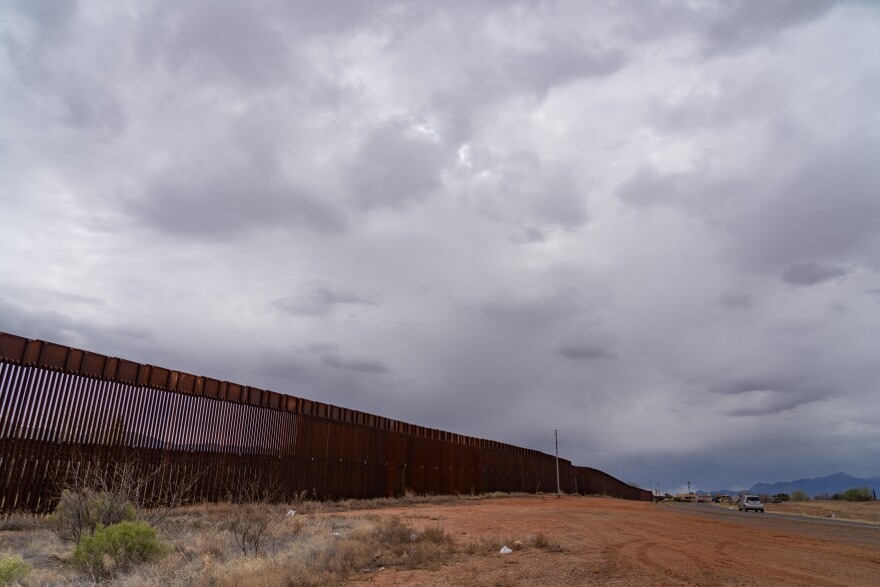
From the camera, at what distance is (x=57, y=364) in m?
16.3

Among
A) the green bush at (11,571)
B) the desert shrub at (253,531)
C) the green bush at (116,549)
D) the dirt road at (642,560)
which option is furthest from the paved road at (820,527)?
the green bush at (11,571)

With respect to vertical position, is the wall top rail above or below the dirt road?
above

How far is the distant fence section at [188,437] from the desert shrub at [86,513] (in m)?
1.88

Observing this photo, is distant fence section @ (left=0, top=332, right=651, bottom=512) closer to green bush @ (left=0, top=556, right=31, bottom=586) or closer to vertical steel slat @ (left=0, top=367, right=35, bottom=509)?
vertical steel slat @ (left=0, top=367, right=35, bottom=509)

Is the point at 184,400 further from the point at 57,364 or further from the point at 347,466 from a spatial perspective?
the point at 347,466

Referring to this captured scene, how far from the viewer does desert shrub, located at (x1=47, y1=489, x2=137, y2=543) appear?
516 inches

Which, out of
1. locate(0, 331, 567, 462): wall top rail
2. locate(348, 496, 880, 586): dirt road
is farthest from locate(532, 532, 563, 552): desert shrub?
locate(0, 331, 567, 462): wall top rail

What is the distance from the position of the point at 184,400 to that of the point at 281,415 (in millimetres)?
5405

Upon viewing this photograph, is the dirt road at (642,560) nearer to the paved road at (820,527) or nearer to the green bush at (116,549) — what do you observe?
the paved road at (820,527)

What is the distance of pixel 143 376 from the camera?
61.5ft

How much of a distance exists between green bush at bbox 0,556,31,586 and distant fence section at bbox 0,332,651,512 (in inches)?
277

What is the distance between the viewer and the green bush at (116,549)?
33.9 ft

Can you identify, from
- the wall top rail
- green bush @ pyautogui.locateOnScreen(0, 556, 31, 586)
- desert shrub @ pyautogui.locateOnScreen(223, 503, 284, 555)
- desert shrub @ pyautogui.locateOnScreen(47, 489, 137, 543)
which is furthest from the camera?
the wall top rail

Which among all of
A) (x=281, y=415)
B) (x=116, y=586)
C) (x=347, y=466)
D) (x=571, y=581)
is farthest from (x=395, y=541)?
(x=347, y=466)
